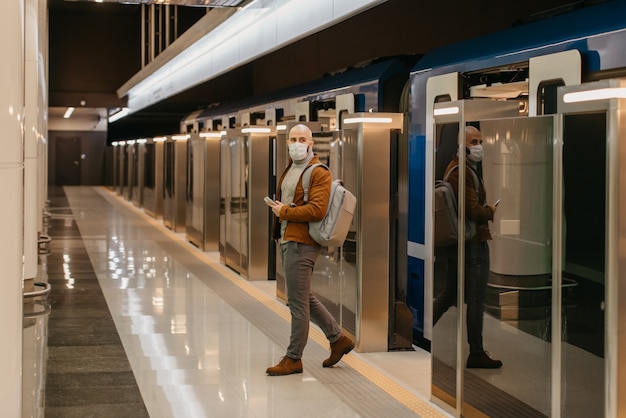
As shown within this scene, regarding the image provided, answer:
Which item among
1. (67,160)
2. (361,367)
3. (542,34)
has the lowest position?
(361,367)

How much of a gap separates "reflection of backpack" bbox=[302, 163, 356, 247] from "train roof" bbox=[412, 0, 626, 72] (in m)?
1.42

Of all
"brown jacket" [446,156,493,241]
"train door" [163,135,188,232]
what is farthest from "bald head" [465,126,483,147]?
"train door" [163,135,188,232]

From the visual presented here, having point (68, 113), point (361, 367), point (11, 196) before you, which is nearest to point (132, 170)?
point (68, 113)

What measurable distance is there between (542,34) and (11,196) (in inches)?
138

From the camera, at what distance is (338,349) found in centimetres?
686

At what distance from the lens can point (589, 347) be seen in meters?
4.31

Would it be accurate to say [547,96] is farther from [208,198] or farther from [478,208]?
[208,198]

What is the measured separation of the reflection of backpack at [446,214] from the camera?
5.51m

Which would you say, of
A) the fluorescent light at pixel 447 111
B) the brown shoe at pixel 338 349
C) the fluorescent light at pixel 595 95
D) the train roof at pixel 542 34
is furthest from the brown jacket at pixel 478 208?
the brown shoe at pixel 338 349

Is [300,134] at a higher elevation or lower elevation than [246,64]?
lower

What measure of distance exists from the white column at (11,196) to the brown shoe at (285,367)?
2.48m

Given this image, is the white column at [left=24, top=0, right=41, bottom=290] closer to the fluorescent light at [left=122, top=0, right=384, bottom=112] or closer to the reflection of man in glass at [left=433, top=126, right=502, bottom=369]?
the fluorescent light at [left=122, top=0, right=384, bottom=112]

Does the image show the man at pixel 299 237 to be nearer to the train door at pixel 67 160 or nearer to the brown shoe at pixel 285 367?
the brown shoe at pixel 285 367

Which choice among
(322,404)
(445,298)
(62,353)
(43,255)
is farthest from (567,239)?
(43,255)
